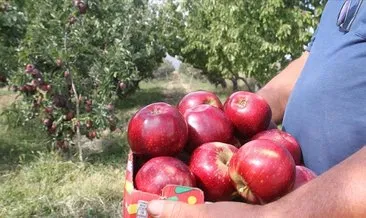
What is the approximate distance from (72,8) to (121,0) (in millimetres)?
4233

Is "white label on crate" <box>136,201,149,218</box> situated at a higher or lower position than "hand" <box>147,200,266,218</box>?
lower

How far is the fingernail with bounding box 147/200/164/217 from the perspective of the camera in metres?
1.06

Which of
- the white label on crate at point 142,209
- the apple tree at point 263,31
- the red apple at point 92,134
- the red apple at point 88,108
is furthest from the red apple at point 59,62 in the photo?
the apple tree at point 263,31

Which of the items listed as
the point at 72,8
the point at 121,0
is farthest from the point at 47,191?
the point at 121,0

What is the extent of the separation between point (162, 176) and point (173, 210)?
0.11m

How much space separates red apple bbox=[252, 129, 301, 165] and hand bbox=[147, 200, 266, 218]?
35cm

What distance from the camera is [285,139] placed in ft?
4.73

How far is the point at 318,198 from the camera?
1012 mm

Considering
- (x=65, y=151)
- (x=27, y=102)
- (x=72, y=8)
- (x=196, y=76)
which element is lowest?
(x=196, y=76)

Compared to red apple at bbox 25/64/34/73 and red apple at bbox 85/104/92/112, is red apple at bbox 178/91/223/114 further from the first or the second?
red apple at bbox 85/104/92/112

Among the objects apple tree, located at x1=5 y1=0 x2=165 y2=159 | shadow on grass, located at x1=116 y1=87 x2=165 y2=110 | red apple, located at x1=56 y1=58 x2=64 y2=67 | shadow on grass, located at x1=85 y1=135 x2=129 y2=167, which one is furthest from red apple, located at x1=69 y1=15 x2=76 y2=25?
shadow on grass, located at x1=116 y1=87 x2=165 y2=110

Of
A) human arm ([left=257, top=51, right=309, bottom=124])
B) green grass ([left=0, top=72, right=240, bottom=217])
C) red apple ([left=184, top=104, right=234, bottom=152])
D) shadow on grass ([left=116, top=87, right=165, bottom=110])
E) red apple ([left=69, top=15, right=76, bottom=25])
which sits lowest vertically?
shadow on grass ([left=116, top=87, right=165, bottom=110])

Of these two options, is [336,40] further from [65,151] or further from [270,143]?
[65,151]

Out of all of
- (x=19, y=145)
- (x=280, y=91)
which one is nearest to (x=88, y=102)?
(x=19, y=145)
